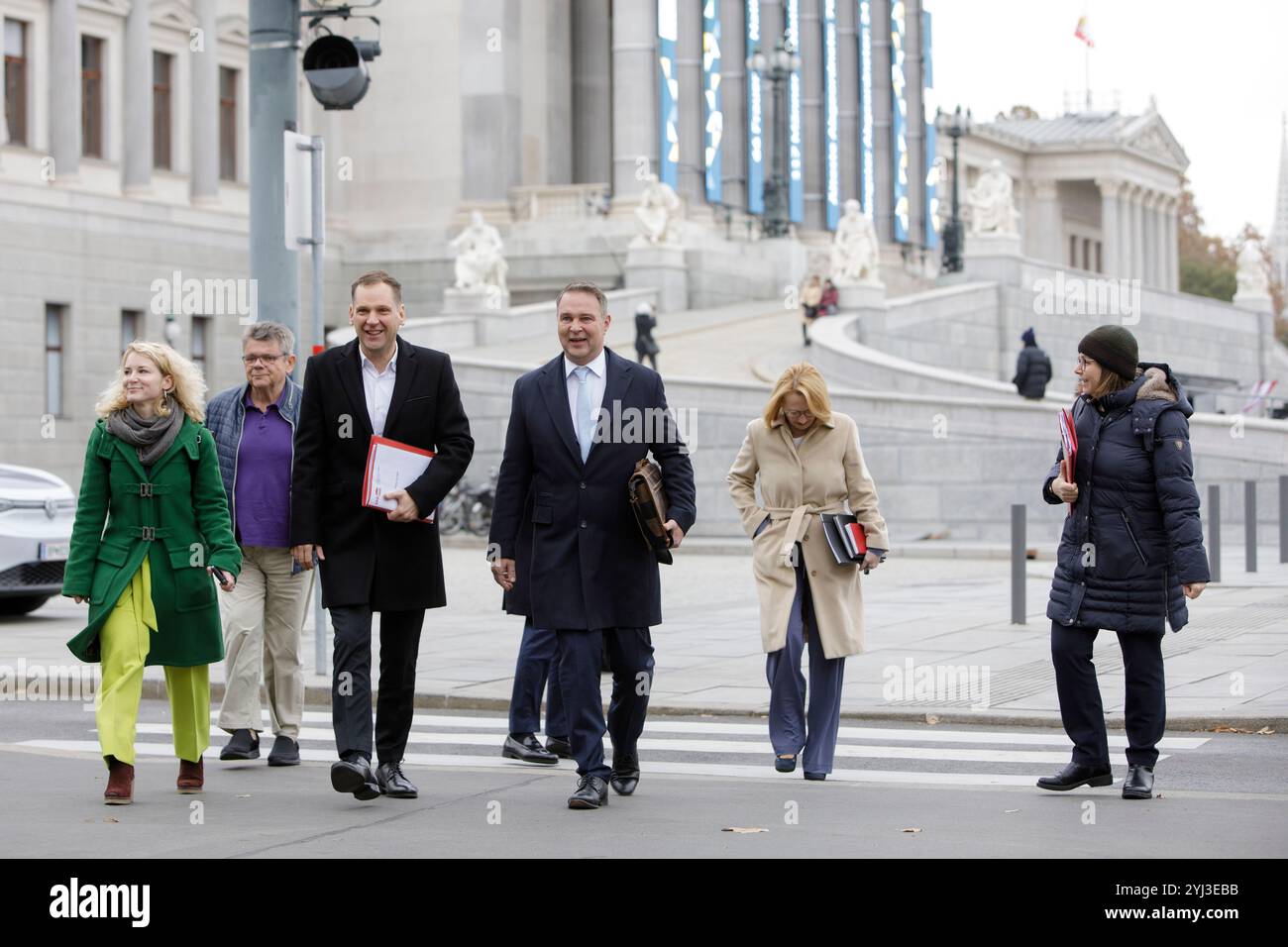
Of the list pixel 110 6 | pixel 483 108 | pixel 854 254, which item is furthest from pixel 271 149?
pixel 483 108

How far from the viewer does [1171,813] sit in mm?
8086

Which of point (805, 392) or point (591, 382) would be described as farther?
point (805, 392)

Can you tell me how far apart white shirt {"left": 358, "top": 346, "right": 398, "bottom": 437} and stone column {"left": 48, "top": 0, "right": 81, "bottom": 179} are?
1496 inches

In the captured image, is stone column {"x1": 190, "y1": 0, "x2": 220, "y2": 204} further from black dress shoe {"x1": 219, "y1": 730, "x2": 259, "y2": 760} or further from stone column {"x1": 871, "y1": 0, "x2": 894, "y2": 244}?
black dress shoe {"x1": 219, "y1": 730, "x2": 259, "y2": 760}

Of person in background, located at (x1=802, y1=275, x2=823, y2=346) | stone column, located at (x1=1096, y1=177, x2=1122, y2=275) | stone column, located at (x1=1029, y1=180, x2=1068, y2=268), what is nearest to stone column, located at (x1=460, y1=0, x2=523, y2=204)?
person in background, located at (x1=802, y1=275, x2=823, y2=346)

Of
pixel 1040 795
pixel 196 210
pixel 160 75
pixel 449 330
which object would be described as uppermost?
pixel 160 75

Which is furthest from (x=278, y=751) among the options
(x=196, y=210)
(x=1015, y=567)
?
(x=196, y=210)

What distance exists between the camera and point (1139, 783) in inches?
334

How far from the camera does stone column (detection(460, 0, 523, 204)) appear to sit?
55.1 meters

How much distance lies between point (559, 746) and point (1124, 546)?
2879 mm

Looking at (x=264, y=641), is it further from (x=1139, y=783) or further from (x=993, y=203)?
(x=993, y=203)

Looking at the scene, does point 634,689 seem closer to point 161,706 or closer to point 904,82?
point 161,706

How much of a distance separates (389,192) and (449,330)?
16630 mm
